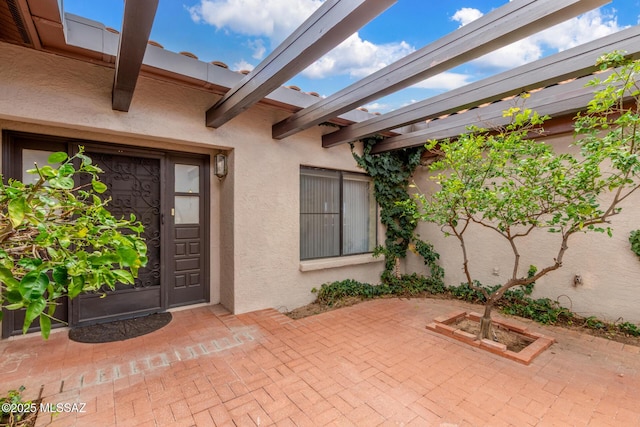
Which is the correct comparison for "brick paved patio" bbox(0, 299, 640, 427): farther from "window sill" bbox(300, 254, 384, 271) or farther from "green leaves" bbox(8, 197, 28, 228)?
"green leaves" bbox(8, 197, 28, 228)

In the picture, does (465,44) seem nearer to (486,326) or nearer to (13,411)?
(486,326)

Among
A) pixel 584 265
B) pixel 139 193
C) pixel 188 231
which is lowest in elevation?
pixel 584 265

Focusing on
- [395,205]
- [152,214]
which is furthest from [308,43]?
[395,205]

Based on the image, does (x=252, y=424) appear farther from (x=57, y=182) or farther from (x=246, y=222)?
(x=246, y=222)

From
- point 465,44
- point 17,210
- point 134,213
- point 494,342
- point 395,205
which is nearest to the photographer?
point 17,210

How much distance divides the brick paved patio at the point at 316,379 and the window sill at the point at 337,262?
1260 millimetres

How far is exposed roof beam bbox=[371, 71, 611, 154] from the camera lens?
349cm

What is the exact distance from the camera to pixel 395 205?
6148 mm

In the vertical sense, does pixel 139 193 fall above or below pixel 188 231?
above

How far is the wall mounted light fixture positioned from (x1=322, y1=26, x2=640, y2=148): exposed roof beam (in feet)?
7.67

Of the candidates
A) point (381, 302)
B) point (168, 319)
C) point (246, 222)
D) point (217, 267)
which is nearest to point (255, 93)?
point (246, 222)

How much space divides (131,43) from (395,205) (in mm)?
5090

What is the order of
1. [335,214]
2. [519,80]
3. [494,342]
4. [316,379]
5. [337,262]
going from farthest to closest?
[335,214]
[337,262]
[494,342]
[519,80]
[316,379]

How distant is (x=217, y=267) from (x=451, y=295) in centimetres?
435
